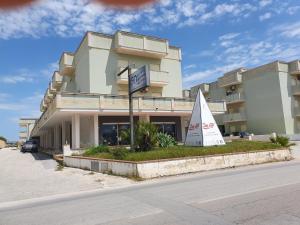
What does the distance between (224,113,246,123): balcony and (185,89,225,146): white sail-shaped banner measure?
101 feet

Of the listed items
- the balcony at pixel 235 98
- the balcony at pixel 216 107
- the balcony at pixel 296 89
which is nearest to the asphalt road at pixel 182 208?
the balcony at pixel 216 107

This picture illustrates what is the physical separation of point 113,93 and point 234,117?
28286 mm

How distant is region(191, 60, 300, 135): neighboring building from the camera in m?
44.3

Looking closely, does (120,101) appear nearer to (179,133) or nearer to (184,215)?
(179,133)

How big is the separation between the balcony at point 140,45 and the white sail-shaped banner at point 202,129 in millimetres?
11198

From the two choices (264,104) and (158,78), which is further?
(264,104)

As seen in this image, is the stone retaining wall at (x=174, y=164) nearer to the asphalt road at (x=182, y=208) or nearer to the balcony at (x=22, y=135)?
the asphalt road at (x=182, y=208)

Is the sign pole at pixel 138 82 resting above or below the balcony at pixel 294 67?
below

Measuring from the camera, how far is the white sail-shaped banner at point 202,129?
2044 centimetres

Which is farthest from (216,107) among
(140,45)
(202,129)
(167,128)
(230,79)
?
(230,79)

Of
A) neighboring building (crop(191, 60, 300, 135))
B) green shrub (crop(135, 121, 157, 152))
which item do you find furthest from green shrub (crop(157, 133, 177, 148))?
neighboring building (crop(191, 60, 300, 135))

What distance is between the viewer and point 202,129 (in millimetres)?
20438

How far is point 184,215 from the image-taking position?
667cm

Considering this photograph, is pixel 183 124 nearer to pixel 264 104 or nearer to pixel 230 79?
pixel 264 104
